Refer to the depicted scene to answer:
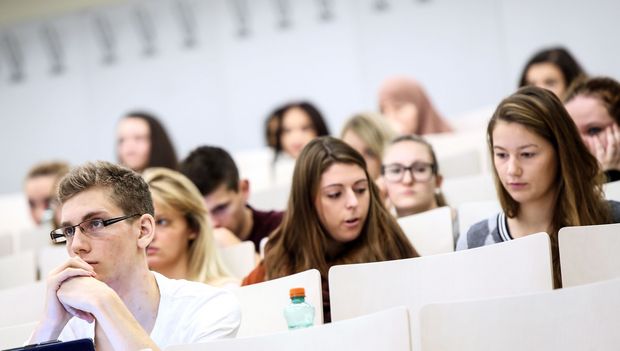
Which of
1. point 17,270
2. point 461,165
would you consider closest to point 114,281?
point 17,270

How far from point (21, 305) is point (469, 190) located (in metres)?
2.08

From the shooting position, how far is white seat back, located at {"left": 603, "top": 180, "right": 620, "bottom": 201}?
3754 millimetres

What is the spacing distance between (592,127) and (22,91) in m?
5.89

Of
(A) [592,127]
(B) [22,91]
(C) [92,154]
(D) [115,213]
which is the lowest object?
(D) [115,213]

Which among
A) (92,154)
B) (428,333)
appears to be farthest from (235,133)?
(428,333)

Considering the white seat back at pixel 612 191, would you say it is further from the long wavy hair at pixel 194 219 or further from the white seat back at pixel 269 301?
the long wavy hair at pixel 194 219

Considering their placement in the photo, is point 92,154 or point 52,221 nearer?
point 52,221

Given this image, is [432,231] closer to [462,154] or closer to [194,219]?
[194,219]

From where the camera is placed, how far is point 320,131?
20.7 feet

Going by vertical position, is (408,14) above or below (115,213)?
above

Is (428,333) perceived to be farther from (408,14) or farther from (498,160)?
(408,14)

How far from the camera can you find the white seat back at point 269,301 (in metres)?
3.21

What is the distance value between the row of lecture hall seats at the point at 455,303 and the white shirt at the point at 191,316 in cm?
11

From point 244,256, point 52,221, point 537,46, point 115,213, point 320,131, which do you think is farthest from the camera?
point 537,46
